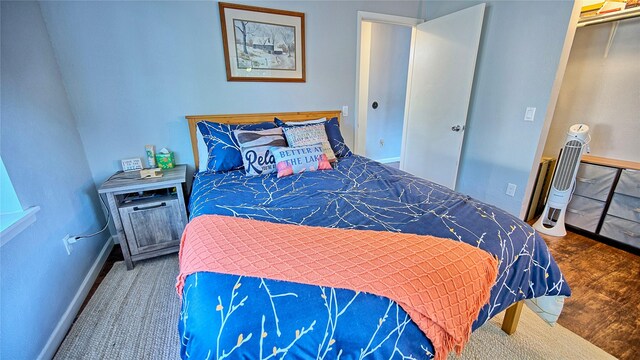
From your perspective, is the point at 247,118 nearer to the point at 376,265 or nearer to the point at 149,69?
the point at 149,69

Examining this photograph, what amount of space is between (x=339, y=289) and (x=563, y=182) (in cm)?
263

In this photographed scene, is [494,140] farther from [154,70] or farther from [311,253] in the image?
[154,70]

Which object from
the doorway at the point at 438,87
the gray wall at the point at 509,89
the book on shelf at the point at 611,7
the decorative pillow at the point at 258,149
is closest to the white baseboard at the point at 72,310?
the decorative pillow at the point at 258,149

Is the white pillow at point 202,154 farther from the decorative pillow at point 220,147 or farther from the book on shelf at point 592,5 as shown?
the book on shelf at point 592,5

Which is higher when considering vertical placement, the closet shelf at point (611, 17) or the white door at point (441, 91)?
the closet shelf at point (611, 17)

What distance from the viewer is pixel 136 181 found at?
1.87 metres

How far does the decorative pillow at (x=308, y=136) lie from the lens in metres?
2.10

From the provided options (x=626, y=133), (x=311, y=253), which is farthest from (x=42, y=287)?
(x=626, y=133)

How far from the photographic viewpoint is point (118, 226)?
5.95 ft

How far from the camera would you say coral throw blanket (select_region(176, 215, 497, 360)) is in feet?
2.65

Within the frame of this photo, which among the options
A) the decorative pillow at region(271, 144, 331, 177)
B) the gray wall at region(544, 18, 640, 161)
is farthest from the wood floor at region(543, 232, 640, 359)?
the decorative pillow at region(271, 144, 331, 177)

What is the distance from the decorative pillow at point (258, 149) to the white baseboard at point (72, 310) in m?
1.30

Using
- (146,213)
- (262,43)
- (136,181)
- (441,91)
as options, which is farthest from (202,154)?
(441,91)

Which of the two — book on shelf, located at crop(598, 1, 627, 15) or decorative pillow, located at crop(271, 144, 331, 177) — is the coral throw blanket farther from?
book on shelf, located at crop(598, 1, 627, 15)
